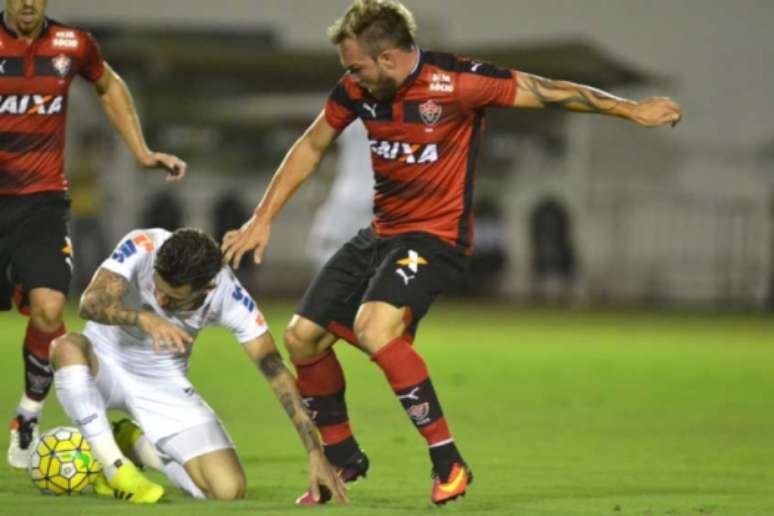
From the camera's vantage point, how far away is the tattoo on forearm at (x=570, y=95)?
7.65 m

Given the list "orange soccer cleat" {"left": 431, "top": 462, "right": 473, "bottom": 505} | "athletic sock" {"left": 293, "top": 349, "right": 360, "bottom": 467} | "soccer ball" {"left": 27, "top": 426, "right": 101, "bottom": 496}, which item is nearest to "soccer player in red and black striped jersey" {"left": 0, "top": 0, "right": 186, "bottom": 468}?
"soccer ball" {"left": 27, "top": 426, "right": 101, "bottom": 496}

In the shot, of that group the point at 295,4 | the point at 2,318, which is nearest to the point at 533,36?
the point at 295,4

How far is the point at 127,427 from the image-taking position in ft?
27.6

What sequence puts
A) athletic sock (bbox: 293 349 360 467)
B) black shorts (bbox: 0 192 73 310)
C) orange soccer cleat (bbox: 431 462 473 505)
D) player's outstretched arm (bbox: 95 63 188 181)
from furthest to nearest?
player's outstretched arm (bbox: 95 63 188 181) → black shorts (bbox: 0 192 73 310) → athletic sock (bbox: 293 349 360 467) → orange soccer cleat (bbox: 431 462 473 505)

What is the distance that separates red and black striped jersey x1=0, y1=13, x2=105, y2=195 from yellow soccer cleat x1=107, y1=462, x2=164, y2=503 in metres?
2.23

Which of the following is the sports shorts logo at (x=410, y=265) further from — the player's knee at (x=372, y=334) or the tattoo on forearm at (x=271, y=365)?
the tattoo on forearm at (x=271, y=365)

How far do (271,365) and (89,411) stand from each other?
81cm

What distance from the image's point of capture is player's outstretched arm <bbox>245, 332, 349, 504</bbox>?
7.30 metres

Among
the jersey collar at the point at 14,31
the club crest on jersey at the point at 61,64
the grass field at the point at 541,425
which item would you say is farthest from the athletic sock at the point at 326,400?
the jersey collar at the point at 14,31

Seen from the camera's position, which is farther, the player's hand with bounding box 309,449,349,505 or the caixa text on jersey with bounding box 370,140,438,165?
the caixa text on jersey with bounding box 370,140,438,165

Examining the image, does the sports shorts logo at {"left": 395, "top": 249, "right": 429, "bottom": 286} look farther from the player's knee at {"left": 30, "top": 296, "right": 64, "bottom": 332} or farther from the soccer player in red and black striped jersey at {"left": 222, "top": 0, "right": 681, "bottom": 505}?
the player's knee at {"left": 30, "top": 296, "right": 64, "bottom": 332}

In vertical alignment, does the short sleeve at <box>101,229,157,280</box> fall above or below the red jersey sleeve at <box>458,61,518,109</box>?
below

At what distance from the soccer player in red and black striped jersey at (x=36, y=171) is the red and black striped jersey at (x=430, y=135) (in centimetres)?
144

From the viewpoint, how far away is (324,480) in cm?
729
